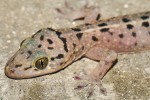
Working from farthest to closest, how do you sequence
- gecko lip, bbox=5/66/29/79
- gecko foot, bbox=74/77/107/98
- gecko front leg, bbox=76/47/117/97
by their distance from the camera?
gecko front leg, bbox=76/47/117/97 → gecko foot, bbox=74/77/107/98 → gecko lip, bbox=5/66/29/79

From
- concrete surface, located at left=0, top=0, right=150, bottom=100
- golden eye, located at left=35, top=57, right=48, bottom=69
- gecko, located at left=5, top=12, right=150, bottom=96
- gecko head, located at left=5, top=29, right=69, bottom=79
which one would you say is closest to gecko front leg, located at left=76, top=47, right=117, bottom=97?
gecko, located at left=5, top=12, right=150, bottom=96

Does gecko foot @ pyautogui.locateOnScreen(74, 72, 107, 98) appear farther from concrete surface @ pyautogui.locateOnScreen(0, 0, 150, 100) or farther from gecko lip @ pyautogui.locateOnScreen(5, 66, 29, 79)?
gecko lip @ pyautogui.locateOnScreen(5, 66, 29, 79)

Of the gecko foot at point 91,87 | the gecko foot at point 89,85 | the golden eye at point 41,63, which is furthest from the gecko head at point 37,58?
the gecko foot at point 91,87

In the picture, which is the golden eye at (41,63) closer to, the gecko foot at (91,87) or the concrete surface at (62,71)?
the concrete surface at (62,71)

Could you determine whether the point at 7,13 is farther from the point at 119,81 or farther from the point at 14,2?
the point at 119,81

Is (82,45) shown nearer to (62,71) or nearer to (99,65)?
(99,65)

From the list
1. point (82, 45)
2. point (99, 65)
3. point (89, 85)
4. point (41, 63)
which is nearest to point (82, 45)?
point (82, 45)
